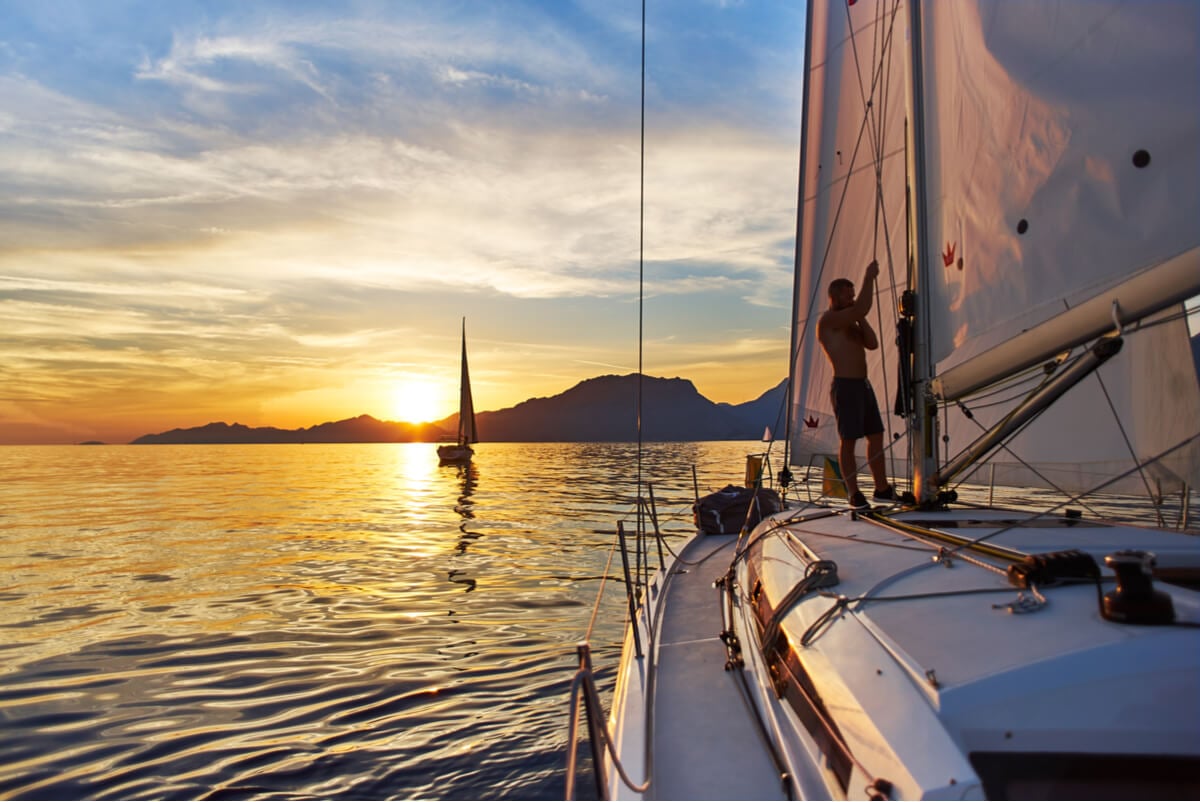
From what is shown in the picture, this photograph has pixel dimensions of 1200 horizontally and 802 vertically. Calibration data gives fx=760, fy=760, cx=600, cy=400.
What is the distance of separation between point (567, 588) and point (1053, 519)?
6435mm

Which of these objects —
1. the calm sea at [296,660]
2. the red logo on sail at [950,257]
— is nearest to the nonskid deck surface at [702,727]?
the calm sea at [296,660]

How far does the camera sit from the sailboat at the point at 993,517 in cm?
195

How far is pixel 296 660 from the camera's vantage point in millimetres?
6715

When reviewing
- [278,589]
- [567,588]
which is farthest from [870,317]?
[278,589]

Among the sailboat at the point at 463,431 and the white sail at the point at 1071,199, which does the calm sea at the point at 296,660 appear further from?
the sailboat at the point at 463,431

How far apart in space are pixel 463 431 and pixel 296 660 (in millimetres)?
46978

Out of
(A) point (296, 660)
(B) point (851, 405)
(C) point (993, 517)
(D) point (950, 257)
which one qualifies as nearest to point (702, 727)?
(C) point (993, 517)

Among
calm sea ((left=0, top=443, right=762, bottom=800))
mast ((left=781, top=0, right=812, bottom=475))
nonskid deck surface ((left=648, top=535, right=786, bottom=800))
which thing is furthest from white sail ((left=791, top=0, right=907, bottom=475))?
nonskid deck surface ((left=648, top=535, right=786, bottom=800))

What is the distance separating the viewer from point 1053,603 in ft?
7.84

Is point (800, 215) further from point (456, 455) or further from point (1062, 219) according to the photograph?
point (456, 455)

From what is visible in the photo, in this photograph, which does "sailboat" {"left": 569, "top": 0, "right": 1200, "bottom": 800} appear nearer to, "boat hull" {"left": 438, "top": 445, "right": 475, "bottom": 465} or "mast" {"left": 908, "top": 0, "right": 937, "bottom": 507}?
"mast" {"left": 908, "top": 0, "right": 937, "bottom": 507}

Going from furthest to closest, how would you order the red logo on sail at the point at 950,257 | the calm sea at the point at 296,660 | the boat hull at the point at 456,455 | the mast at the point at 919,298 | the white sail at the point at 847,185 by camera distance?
the boat hull at the point at 456,455 < the white sail at the point at 847,185 < the red logo on sail at the point at 950,257 < the mast at the point at 919,298 < the calm sea at the point at 296,660

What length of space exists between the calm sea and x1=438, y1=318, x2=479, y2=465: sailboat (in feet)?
113

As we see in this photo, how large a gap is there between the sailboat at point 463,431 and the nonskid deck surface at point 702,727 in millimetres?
45849
